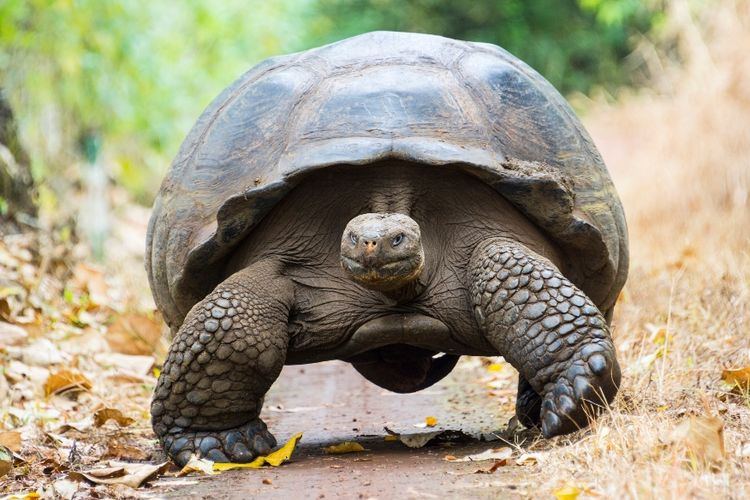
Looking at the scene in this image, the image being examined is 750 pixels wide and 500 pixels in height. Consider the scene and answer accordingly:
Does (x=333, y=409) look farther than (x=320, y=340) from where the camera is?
Yes

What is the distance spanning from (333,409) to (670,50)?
11.9 m

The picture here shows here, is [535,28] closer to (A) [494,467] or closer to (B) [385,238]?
(B) [385,238]

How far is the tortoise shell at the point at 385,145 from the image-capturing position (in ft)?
12.8

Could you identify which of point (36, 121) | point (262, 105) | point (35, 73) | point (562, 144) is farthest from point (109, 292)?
point (562, 144)

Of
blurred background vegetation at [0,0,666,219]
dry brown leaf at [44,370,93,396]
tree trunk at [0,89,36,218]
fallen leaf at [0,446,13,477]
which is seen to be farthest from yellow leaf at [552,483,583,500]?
tree trunk at [0,89,36,218]

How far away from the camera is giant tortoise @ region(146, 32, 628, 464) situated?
3680 mm

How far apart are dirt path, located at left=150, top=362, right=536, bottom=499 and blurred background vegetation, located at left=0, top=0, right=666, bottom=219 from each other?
297 cm

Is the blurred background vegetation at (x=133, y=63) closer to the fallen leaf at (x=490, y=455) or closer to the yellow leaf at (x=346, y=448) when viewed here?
the yellow leaf at (x=346, y=448)

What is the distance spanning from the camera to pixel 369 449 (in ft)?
13.0

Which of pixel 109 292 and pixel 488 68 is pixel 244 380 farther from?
pixel 109 292

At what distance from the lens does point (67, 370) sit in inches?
202

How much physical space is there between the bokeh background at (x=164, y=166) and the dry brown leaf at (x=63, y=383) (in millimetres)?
47

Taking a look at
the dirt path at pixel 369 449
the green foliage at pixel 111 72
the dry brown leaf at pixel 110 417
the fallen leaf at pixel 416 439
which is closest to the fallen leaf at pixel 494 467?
the dirt path at pixel 369 449

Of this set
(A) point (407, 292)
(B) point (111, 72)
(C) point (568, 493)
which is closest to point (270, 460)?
(A) point (407, 292)
